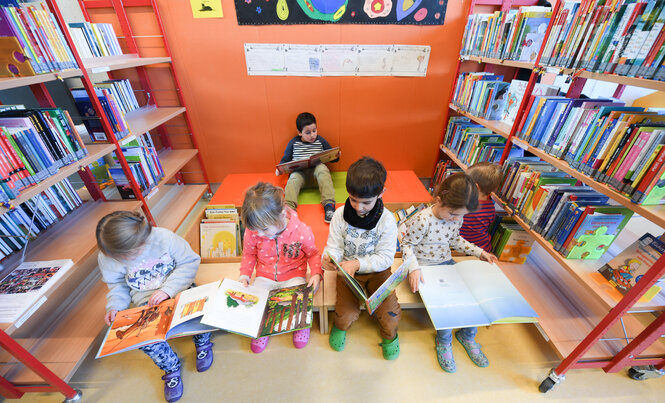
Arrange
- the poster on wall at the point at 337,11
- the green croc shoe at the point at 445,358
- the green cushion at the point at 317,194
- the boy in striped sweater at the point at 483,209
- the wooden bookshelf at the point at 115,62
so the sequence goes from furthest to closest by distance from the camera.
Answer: the green cushion at the point at 317,194
the poster on wall at the point at 337,11
the boy in striped sweater at the point at 483,209
the wooden bookshelf at the point at 115,62
the green croc shoe at the point at 445,358

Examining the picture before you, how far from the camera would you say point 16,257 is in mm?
1458

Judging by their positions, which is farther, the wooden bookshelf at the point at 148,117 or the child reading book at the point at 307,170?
the child reading book at the point at 307,170

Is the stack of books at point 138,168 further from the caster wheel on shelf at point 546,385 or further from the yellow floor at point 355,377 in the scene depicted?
the caster wheel on shelf at point 546,385

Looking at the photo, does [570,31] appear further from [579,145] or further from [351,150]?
[351,150]

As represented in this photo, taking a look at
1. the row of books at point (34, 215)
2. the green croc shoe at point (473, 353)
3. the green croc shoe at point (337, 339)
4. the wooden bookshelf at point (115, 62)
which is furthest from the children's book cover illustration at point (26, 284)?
the green croc shoe at point (473, 353)

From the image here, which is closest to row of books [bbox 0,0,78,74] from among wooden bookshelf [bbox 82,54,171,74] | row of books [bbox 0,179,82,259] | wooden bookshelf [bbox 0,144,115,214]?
wooden bookshelf [bbox 82,54,171,74]

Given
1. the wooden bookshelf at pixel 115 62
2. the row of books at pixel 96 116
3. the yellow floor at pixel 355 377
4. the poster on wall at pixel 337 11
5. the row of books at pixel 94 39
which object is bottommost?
the yellow floor at pixel 355 377

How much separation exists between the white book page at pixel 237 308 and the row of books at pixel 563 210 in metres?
1.55

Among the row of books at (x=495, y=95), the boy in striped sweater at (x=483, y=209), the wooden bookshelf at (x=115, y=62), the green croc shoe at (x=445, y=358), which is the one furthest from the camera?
the row of books at (x=495, y=95)

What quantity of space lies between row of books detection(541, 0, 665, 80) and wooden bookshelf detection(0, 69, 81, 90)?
2.49 m

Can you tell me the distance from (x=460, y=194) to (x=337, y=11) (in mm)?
1846

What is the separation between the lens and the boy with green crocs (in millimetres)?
1329

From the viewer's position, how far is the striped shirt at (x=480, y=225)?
69.9 inches

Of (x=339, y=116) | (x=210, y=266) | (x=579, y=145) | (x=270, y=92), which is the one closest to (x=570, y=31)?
(x=579, y=145)
